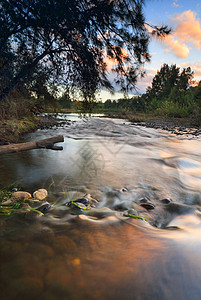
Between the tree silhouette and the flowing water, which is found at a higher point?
the tree silhouette

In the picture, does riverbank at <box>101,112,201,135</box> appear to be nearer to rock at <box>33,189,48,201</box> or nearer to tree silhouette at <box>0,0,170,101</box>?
tree silhouette at <box>0,0,170,101</box>

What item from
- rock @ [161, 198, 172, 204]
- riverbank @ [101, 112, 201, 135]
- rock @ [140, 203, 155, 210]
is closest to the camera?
rock @ [140, 203, 155, 210]

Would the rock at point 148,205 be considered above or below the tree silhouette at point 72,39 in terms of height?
below

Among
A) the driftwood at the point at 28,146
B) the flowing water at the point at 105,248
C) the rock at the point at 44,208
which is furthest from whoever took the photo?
the driftwood at the point at 28,146

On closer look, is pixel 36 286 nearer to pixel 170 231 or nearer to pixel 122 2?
pixel 170 231

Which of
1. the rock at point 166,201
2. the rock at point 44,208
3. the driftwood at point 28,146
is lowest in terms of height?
the rock at point 166,201

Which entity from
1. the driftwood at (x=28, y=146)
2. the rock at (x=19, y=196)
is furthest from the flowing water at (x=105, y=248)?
the driftwood at (x=28, y=146)

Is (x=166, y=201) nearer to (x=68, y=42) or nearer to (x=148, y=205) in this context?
(x=148, y=205)

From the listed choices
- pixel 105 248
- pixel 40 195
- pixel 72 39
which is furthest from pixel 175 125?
pixel 105 248

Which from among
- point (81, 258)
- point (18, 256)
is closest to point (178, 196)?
point (81, 258)

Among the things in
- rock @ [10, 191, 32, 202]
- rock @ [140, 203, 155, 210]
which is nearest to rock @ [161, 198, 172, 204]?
rock @ [140, 203, 155, 210]

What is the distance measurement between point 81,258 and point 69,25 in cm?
429

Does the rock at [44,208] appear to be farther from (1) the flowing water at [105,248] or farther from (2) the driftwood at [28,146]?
(2) the driftwood at [28,146]

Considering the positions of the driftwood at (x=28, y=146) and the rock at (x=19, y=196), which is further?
the driftwood at (x=28, y=146)
